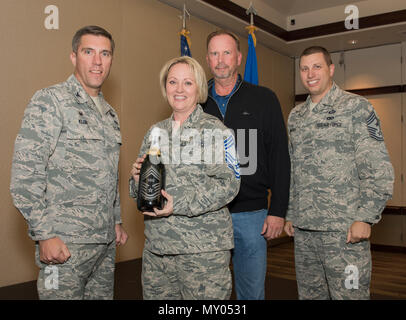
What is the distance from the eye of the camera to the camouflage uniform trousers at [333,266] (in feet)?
6.63

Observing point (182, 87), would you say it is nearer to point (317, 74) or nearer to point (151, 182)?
point (151, 182)

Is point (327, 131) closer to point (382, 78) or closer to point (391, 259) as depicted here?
point (391, 259)

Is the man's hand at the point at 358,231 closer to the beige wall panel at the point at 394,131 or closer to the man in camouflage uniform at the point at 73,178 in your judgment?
the man in camouflage uniform at the point at 73,178

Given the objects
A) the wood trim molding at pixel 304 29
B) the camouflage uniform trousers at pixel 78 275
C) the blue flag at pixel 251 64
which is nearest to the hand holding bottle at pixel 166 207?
the camouflage uniform trousers at pixel 78 275

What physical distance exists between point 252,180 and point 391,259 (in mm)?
4589

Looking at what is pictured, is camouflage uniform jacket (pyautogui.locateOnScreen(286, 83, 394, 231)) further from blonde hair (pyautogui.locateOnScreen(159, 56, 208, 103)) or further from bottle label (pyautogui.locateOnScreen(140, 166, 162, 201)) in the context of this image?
bottle label (pyautogui.locateOnScreen(140, 166, 162, 201))

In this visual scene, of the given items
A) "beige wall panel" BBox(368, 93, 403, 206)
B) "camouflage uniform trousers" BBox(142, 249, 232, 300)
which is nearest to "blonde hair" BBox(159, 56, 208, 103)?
"camouflage uniform trousers" BBox(142, 249, 232, 300)

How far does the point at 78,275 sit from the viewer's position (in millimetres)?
1645

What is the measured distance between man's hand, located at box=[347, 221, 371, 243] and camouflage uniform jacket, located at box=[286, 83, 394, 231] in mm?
30

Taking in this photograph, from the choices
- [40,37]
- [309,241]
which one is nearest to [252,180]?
[309,241]

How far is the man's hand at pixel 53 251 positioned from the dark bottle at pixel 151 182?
0.37 meters

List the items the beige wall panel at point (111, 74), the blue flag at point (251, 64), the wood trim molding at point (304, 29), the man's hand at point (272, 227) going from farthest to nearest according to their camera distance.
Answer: the wood trim molding at point (304, 29)
the blue flag at point (251, 64)
the beige wall panel at point (111, 74)
the man's hand at point (272, 227)

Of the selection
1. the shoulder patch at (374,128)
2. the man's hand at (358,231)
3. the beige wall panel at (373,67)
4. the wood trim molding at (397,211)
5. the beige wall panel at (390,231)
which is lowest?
the beige wall panel at (390,231)
